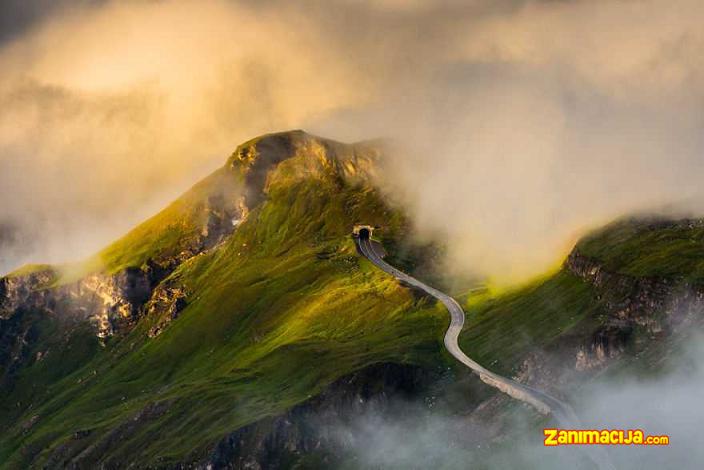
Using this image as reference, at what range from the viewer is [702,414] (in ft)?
649

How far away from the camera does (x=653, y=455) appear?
18962 centimetres

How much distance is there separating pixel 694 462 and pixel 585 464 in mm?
18738

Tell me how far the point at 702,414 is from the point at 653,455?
14584mm

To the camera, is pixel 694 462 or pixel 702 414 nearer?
pixel 694 462

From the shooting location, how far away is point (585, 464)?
19388 cm

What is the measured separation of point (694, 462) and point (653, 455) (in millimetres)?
7893

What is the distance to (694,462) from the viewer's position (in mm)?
183500

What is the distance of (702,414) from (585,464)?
22.9m

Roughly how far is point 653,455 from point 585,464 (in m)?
11.5

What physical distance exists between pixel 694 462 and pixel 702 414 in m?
16.4
